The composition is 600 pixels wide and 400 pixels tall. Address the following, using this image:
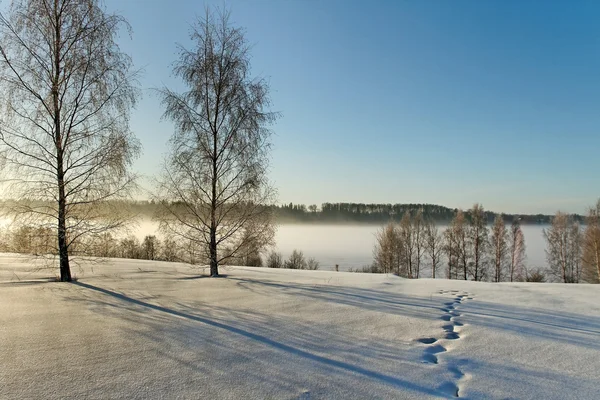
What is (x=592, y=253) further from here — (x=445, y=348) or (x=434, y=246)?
(x=445, y=348)

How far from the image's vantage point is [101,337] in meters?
4.63

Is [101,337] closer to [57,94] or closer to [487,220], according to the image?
[57,94]

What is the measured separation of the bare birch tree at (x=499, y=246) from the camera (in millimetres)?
43000

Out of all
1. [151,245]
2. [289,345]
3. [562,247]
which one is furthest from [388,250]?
[289,345]

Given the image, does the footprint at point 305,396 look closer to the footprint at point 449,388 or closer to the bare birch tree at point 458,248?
the footprint at point 449,388

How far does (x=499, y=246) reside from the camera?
4328 cm

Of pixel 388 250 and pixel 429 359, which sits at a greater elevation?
pixel 429 359

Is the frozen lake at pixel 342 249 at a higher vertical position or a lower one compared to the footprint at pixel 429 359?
lower

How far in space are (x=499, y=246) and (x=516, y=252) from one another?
612 centimetres

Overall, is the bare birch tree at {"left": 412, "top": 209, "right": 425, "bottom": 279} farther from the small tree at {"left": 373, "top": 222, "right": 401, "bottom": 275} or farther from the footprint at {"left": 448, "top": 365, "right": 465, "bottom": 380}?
the footprint at {"left": 448, "top": 365, "right": 465, "bottom": 380}

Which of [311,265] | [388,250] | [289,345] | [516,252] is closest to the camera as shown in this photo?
[289,345]

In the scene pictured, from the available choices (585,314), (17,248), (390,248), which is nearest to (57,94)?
(17,248)

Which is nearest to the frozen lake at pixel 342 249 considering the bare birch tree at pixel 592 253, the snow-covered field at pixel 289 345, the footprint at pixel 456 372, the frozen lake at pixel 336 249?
the frozen lake at pixel 336 249

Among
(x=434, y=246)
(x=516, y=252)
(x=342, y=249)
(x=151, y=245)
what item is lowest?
(x=342, y=249)
